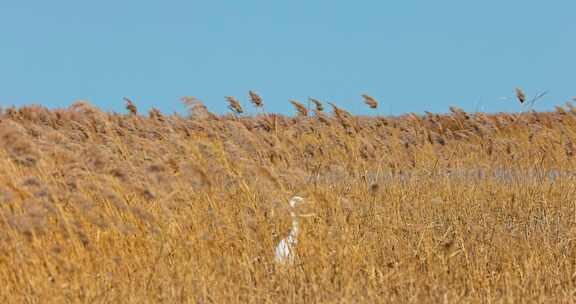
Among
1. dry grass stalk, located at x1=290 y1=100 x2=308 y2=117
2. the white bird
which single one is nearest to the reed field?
the white bird

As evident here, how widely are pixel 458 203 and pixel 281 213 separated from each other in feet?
7.46

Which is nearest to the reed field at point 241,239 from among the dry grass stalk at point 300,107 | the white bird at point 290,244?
the white bird at point 290,244

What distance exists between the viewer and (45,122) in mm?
18547

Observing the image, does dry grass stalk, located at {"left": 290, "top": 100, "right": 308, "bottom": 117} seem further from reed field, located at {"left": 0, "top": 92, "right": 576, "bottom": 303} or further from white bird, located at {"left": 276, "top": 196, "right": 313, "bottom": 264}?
white bird, located at {"left": 276, "top": 196, "right": 313, "bottom": 264}

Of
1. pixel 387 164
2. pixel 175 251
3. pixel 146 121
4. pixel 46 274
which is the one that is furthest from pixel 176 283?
pixel 146 121


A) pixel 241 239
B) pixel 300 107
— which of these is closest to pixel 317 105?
pixel 300 107

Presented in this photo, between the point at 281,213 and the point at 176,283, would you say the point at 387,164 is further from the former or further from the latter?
the point at 176,283

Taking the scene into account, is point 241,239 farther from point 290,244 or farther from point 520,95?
point 520,95

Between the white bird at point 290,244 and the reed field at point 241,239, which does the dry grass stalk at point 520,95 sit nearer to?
the reed field at point 241,239

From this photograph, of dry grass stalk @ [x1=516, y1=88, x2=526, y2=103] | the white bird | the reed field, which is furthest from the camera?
dry grass stalk @ [x1=516, y1=88, x2=526, y2=103]

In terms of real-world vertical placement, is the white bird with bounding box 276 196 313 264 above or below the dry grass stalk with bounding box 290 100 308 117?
below

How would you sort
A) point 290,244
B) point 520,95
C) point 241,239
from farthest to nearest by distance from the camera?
1. point 520,95
2. point 241,239
3. point 290,244

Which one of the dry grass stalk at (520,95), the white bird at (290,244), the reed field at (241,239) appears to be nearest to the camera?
the reed field at (241,239)

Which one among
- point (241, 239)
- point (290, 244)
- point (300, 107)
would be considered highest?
point (300, 107)
